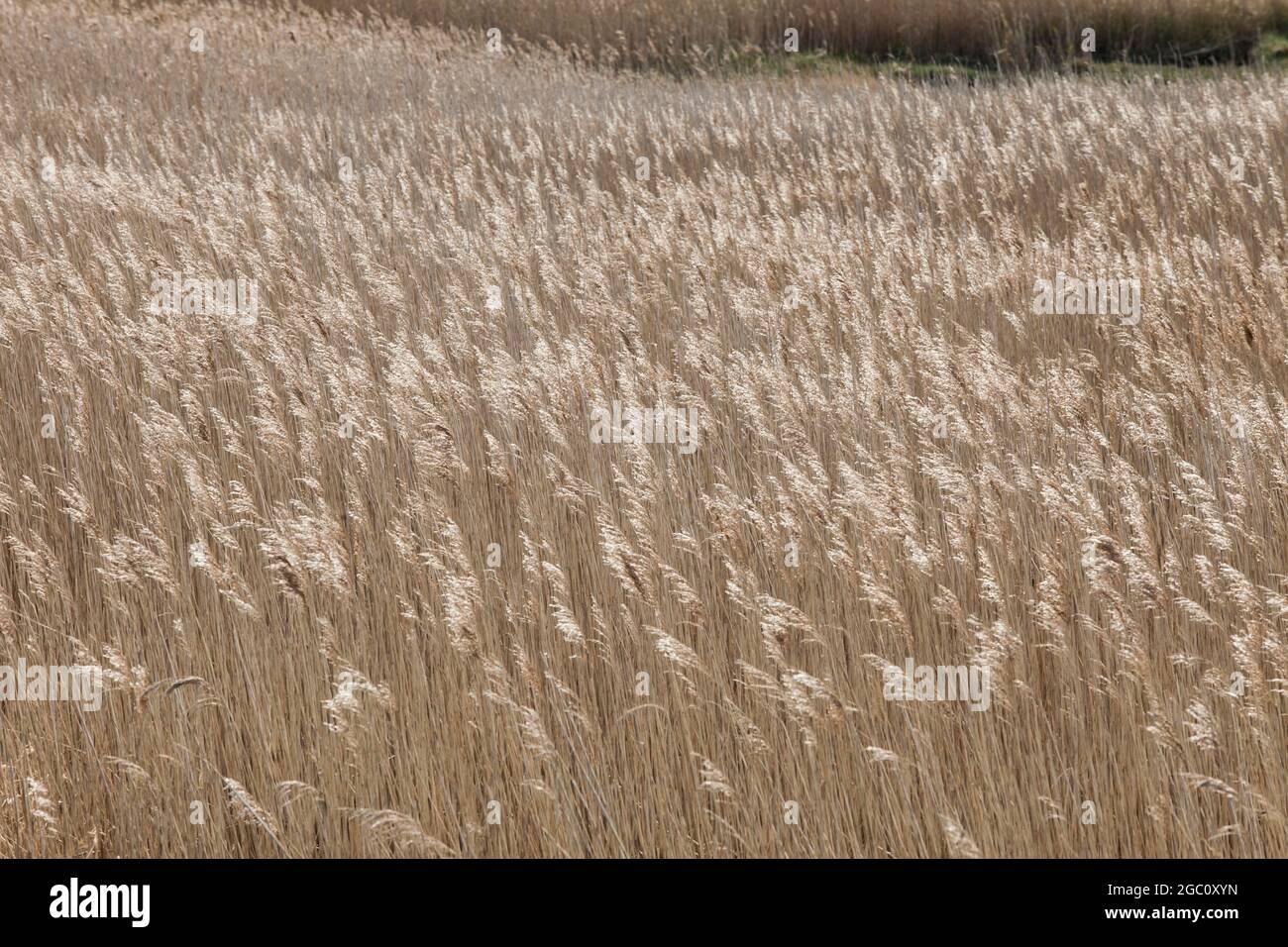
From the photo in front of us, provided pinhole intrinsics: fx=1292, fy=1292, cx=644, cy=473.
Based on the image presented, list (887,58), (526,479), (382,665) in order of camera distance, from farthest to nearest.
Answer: (887,58) < (526,479) < (382,665)

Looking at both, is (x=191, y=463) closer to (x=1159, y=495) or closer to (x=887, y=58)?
(x=1159, y=495)

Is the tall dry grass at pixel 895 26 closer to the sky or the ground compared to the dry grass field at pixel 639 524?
closer to the sky

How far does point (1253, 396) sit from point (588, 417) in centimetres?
202

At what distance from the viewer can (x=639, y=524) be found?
2.87 m

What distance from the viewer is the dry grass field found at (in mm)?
2385

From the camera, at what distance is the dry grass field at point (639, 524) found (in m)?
2.38

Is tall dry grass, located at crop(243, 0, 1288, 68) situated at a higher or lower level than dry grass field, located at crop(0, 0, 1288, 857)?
higher

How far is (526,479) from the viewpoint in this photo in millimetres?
3480

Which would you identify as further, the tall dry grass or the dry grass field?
the tall dry grass

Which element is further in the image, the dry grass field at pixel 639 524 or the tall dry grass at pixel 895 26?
the tall dry grass at pixel 895 26

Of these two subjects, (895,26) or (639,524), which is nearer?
(639,524)

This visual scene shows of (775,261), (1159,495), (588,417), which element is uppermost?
(775,261)
